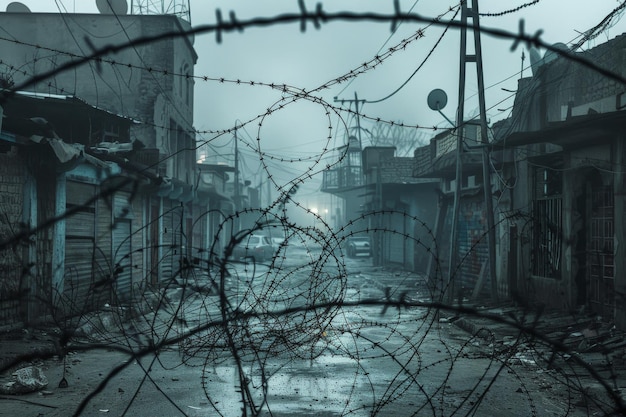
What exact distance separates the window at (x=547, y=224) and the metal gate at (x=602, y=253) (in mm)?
1105

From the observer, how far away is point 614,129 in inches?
442

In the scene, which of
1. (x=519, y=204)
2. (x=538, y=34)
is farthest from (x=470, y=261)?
(x=538, y=34)

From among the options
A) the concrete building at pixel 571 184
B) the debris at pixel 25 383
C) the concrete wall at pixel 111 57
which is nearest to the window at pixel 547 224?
the concrete building at pixel 571 184

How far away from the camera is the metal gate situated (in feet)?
39.9

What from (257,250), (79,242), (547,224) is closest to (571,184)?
(547,224)

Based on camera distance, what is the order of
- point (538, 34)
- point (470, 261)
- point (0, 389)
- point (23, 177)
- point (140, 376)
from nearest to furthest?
1. point (538, 34)
2. point (0, 389)
3. point (140, 376)
4. point (23, 177)
5. point (470, 261)

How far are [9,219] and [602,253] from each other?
34.4 ft

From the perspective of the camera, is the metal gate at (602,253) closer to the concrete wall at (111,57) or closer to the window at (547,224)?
the window at (547,224)

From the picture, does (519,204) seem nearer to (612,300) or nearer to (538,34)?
(612,300)

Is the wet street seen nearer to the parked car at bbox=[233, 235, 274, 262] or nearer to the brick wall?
the brick wall

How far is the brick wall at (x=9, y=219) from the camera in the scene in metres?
10.6

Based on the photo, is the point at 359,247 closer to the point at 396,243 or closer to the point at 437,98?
the point at 396,243

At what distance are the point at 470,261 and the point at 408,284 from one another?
2.90 meters

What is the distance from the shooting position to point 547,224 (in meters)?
14.8
